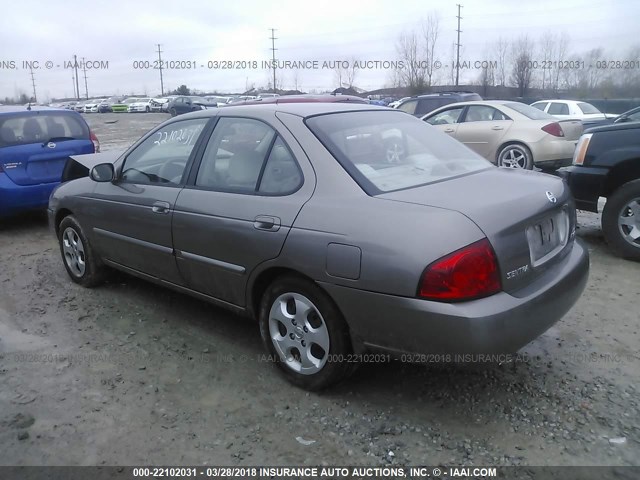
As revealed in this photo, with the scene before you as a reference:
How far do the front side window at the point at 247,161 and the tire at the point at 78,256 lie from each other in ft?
5.53

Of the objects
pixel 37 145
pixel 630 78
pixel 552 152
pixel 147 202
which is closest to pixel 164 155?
pixel 147 202

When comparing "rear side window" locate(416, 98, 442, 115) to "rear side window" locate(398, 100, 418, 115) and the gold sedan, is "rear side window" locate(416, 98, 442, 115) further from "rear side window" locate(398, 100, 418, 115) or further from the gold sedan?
the gold sedan

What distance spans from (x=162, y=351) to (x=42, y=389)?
2.44ft

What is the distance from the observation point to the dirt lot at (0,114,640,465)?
2.61 metres

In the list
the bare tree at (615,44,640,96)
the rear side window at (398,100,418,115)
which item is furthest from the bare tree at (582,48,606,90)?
the rear side window at (398,100,418,115)

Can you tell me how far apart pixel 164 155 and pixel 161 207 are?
0.50m

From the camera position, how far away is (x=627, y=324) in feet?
12.7

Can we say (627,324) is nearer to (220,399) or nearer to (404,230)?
(404,230)

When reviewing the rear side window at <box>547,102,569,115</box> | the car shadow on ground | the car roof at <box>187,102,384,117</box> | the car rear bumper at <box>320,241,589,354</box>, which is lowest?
the car shadow on ground

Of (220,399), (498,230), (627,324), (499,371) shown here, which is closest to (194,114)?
(220,399)

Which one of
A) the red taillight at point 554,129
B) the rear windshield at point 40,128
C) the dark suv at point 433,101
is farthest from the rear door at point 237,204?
the dark suv at point 433,101

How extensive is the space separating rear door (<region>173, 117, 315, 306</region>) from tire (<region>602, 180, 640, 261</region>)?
3677 millimetres

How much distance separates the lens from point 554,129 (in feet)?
31.4

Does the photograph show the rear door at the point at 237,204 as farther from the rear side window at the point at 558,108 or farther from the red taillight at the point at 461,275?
the rear side window at the point at 558,108
